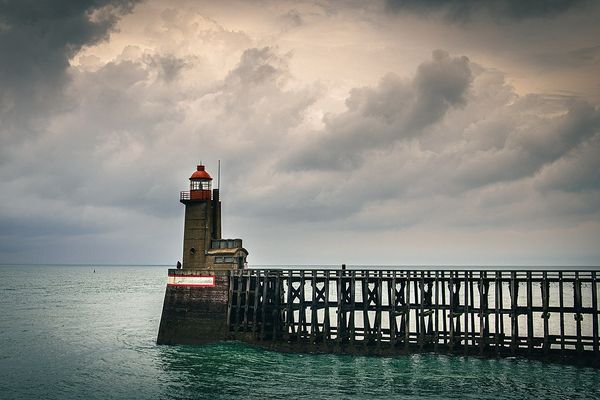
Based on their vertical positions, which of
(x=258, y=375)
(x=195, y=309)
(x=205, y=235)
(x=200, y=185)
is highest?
(x=200, y=185)

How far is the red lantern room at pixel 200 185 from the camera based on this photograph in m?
41.7

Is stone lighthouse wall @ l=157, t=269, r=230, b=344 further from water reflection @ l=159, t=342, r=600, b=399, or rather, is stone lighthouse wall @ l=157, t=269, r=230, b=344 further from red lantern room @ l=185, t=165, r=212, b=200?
red lantern room @ l=185, t=165, r=212, b=200

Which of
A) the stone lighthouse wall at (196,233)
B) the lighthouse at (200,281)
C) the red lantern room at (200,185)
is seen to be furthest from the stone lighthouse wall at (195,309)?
the red lantern room at (200,185)

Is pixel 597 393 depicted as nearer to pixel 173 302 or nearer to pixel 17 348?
pixel 173 302

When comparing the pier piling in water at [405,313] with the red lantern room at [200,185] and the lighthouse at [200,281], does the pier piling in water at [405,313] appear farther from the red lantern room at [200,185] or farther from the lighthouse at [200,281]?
the red lantern room at [200,185]

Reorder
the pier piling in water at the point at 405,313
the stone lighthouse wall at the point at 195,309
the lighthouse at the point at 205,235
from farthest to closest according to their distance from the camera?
the lighthouse at the point at 205,235 < the stone lighthouse wall at the point at 195,309 < the pier piling in water at the point at 405,313

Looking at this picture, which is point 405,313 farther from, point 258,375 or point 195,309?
point 195,309

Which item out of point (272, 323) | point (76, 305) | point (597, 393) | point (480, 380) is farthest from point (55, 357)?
point (76, 305)

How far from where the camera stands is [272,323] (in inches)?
1526

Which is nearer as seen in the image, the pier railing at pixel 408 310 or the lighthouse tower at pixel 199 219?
the pier railing at pixel 408 310

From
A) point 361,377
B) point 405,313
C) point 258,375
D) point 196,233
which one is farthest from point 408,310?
point 196,233

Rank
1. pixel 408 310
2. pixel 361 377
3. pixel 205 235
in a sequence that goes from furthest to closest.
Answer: pixel 205 235, pixel 408 310, pixel 361 377

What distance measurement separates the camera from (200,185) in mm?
42250

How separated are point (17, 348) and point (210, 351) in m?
17.0
